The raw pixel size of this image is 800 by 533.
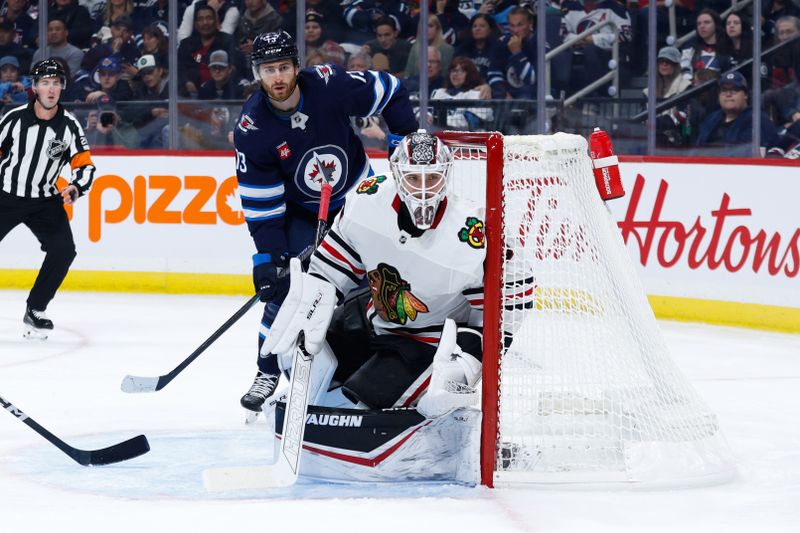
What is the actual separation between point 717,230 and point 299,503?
3451 millimetres

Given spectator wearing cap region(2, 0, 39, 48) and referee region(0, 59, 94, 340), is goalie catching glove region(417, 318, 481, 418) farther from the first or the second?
spectator wearing cap region(2, 0, 39, 48)

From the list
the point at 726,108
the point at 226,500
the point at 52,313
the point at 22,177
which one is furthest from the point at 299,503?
the point at 726,108

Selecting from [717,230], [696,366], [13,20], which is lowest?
[696,366]

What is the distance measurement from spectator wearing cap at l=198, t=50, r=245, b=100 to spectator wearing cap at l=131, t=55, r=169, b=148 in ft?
0.71

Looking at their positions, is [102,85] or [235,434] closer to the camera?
[235,434]

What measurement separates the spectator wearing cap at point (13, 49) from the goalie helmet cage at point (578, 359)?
4.78 metres

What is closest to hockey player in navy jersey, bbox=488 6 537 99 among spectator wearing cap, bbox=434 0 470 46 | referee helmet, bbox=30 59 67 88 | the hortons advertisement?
spectator wearing cap, bbox=434 0 470 46

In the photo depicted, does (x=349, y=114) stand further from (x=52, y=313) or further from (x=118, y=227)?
(x=118, y=227)

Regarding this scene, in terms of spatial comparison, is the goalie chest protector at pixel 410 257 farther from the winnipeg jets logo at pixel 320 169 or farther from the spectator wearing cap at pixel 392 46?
the spectator wearing cap at pixel 392 46

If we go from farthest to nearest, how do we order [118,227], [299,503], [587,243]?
[118,227], [587,243], [299,503]

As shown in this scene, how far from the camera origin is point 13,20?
7316 millimetres

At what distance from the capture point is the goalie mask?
295 centimetres

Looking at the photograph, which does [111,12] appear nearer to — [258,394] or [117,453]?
[258,394]

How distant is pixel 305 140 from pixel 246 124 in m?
0.16
